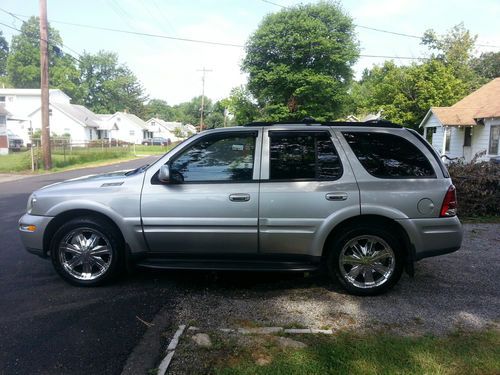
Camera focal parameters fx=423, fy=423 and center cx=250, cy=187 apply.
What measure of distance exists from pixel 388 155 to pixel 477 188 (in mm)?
5044

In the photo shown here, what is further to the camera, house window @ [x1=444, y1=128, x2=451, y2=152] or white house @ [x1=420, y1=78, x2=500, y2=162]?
house window @ [x1=444, y1=128, x2=451, y2=152]

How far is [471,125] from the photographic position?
20.1 metres

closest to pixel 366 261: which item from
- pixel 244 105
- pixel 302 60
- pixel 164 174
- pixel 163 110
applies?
pixel 164 174

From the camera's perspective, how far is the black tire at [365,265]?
4.33m

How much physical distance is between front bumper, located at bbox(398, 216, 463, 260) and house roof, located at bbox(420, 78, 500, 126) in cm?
1649

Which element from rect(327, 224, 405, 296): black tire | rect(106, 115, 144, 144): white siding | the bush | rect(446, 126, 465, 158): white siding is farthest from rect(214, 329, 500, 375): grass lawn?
rect(106, 115, 144, 144): white siding

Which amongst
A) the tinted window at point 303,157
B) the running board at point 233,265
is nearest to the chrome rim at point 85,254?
the running board at point 233,265

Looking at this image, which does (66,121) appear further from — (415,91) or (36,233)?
(36,233)

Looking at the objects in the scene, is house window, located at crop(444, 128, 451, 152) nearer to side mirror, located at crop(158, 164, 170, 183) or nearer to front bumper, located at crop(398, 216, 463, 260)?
front bumper, located at crop(398, 216, 463, 260)

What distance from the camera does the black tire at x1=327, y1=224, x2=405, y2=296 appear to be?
14.2ft

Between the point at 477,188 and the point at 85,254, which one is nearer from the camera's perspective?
the point at 85,254

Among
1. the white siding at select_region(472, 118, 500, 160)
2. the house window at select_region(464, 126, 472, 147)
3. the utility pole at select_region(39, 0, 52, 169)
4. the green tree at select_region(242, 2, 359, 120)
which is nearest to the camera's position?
the white siding at select_region(472, 118, 500, 160)

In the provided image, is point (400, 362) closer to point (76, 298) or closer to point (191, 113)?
point (76, 298)

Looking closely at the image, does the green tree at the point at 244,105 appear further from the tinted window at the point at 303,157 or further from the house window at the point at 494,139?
the tinted window at the point at 303,157
